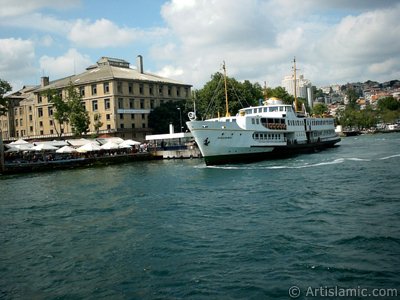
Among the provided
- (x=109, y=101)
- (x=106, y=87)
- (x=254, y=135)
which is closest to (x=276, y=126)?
(x=254, y=135)

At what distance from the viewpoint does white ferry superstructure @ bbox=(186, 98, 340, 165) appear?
39.7 metres

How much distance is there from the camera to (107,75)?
78688mm

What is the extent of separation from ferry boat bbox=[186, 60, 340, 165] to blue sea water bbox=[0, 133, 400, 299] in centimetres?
1525

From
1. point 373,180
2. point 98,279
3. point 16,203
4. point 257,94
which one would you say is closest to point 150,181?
point 16,203

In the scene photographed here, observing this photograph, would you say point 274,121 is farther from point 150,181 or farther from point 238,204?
point 238,204

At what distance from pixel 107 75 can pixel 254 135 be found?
4535 cm

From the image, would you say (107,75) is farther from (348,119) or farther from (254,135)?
(348,119)

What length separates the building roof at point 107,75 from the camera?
79688 millimetres

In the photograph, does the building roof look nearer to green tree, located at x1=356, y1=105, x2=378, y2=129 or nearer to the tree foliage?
the tree foliage

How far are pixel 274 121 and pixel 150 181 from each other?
20.3 metres

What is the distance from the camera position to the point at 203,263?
11406 mm

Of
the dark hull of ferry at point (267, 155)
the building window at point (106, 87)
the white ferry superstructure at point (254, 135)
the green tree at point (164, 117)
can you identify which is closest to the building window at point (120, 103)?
the building window at point (106, 87)

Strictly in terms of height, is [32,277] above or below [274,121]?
below

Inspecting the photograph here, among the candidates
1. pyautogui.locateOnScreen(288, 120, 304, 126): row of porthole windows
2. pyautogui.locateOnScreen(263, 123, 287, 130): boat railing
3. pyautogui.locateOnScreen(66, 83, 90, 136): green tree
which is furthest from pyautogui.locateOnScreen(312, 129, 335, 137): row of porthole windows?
pyautogui.locateOnScreen(66, 83, 90, 136): green tree
